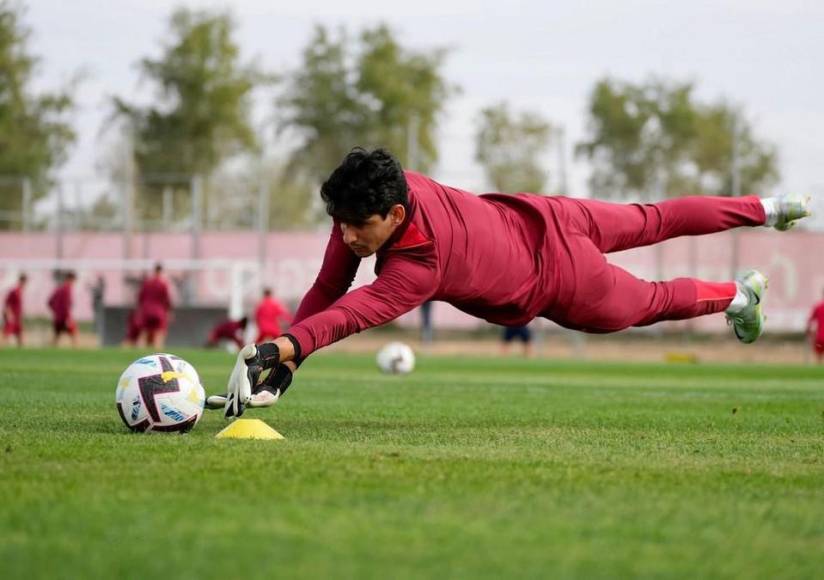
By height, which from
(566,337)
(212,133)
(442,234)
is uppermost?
(212,133)

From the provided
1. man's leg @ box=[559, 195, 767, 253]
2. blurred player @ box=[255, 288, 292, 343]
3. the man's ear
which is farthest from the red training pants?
blurred player @ box=[255, 288, 292, 343]

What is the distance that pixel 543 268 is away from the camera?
7969mm

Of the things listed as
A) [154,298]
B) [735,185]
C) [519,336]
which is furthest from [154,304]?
[735,185]

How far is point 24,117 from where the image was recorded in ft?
154

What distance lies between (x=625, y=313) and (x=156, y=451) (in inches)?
130

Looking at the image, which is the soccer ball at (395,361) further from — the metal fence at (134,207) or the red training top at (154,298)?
the metal fence at (134,207)

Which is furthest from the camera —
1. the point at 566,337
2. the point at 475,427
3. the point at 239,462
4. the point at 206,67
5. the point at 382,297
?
the point at 206,67

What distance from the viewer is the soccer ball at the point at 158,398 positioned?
291 inches

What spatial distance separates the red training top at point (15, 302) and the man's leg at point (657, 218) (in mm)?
27302

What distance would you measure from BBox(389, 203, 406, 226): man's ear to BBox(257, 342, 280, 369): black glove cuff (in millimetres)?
973

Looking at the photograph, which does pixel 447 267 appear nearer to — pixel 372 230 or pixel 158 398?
pixel 372 230

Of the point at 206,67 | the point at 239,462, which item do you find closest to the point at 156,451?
the point at 239,462

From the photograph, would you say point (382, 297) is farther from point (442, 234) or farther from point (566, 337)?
point (566, 337)

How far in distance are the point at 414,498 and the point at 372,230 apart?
266cm
